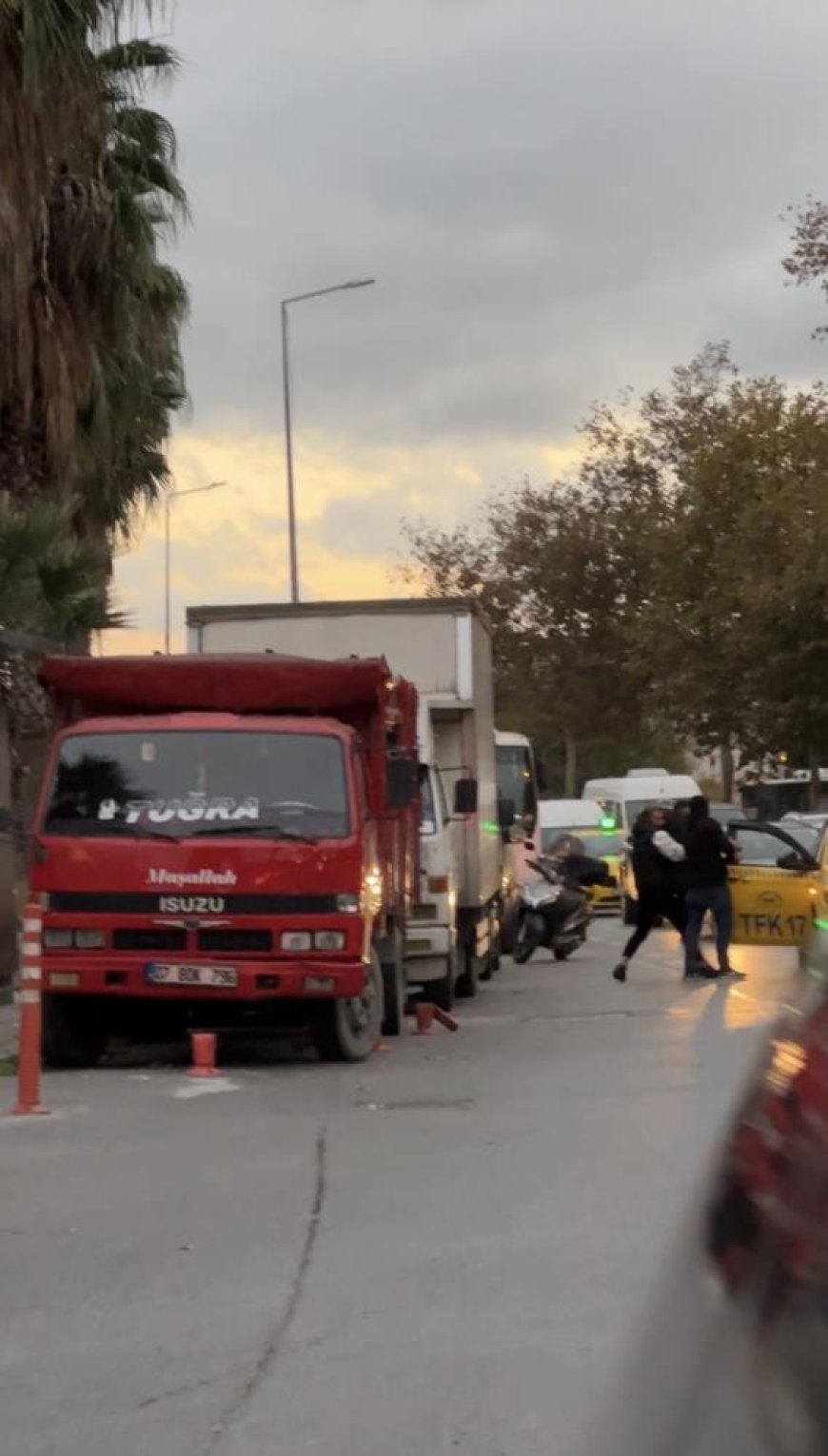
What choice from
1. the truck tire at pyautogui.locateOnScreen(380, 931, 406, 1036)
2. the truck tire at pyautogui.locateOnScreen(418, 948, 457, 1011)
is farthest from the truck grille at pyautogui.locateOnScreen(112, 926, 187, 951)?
the truck tire at pyautogui.locateOnScreen(418, 948, 457, 1011)

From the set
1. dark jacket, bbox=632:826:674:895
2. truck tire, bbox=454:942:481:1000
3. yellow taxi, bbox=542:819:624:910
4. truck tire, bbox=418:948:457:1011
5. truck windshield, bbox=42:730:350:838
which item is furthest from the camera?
yellow taxi, bbox=542:819:624:910

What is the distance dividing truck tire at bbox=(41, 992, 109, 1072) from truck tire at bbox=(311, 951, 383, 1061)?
1.47m

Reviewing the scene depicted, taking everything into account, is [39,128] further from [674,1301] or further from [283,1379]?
[674,1301]

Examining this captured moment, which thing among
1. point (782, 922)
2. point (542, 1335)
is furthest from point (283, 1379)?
point (782, 922)

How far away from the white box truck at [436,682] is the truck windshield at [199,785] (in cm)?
401

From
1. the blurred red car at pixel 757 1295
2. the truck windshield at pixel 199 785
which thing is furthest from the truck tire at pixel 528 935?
the blurred red car at pixel 757 1295

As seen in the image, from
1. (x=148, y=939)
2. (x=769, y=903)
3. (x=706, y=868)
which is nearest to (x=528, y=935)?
(x=769, y=903)

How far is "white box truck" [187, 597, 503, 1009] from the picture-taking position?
17656 millimetres

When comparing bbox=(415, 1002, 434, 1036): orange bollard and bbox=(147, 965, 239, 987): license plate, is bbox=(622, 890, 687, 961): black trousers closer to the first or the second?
bbox=(415, 1002, 434, 1036): orange bollard

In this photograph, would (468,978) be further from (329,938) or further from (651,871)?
(329,938)

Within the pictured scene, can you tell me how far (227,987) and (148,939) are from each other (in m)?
0.59

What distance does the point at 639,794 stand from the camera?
41812mm

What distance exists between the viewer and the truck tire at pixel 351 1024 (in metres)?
13.4

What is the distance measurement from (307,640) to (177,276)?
7372mm
